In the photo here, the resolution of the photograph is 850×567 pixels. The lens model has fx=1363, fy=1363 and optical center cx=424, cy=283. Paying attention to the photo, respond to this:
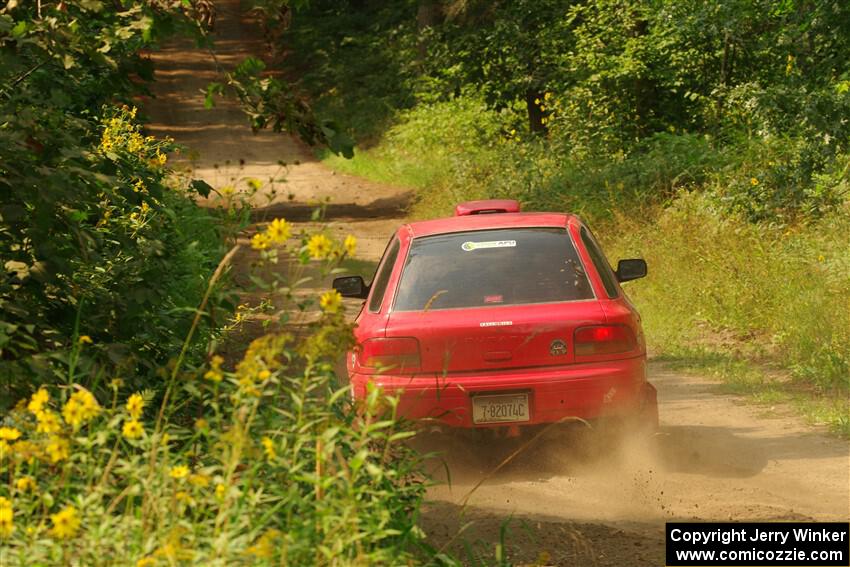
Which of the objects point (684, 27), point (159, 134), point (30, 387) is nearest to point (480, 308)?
point (30, 387)

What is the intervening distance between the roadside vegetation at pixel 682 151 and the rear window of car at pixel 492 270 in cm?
156

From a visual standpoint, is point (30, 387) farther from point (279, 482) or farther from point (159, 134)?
point (159, 134)

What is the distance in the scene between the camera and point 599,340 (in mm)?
8609

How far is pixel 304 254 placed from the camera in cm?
511

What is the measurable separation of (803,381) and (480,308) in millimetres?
4346

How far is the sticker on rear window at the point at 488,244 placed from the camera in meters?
9.30

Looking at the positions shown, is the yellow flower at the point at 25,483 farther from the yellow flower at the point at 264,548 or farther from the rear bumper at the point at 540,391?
the rear bumper at the point at 540,391

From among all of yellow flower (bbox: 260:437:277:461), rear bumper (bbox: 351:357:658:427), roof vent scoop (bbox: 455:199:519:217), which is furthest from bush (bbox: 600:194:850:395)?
yellow flower (bbox: 260:437:277:461)

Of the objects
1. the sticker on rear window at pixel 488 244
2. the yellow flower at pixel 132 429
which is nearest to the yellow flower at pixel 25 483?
the yellow flower at pixel 132 429

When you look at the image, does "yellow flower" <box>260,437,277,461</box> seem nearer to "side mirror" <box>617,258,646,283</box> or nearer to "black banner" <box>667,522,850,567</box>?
"black banner" <box>667,522,850,567</box>

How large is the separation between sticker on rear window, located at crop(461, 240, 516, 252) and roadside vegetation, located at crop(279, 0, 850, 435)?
1728mm

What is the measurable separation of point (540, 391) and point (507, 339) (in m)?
0.38

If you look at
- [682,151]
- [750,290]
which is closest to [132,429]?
[750,290]

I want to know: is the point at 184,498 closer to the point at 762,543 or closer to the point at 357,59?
the point at 762,543
